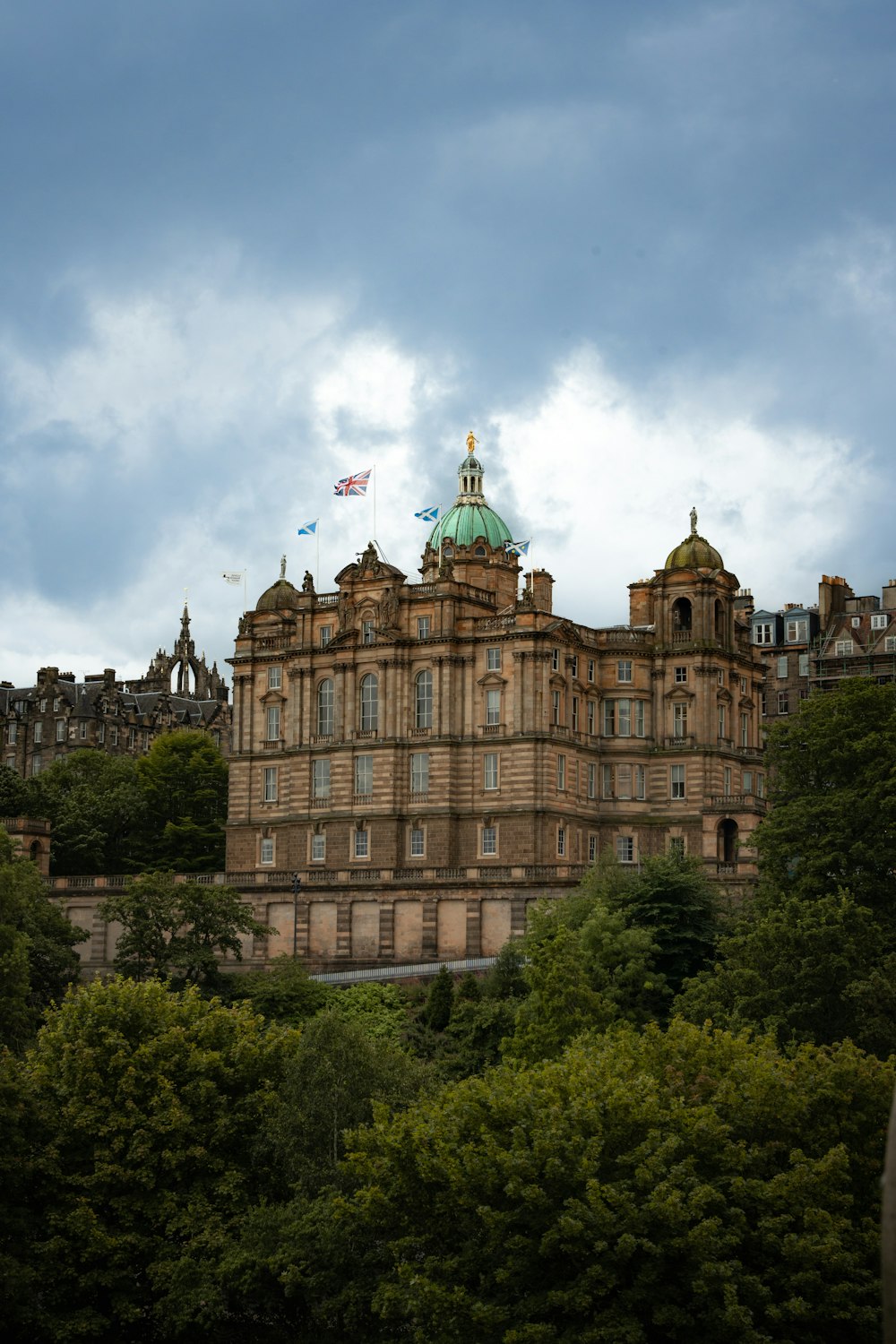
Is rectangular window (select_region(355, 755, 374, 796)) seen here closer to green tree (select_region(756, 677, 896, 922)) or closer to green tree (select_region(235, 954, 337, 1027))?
green tree (select_region(235, 954, 337, 1027))

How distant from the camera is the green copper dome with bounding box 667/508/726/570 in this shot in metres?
117

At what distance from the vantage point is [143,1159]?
5897cm

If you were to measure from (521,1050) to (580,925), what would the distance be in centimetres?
1760

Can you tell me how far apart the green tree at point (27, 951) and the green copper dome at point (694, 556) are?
40.4 m

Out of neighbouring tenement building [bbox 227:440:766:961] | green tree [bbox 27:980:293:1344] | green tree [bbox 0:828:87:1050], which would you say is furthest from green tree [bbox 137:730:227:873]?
green tree [bbox 27:980:293:1344]

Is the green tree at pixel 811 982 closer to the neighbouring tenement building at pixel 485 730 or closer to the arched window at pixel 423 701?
the neighbouring tenement building at pixel 485 730

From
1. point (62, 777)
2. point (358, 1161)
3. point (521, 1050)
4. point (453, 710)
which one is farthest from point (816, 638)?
point (358, 1161)

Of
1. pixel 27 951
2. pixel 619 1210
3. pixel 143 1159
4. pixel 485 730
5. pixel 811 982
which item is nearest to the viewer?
pixel 619 1210

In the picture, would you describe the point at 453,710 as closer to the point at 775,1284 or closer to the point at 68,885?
the point at 68,885

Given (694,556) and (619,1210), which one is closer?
(619,1210)

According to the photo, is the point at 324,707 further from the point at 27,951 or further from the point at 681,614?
the point at 27,951

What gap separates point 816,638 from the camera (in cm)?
13575

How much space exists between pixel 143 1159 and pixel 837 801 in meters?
32.5

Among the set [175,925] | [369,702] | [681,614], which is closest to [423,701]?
[369,702]
